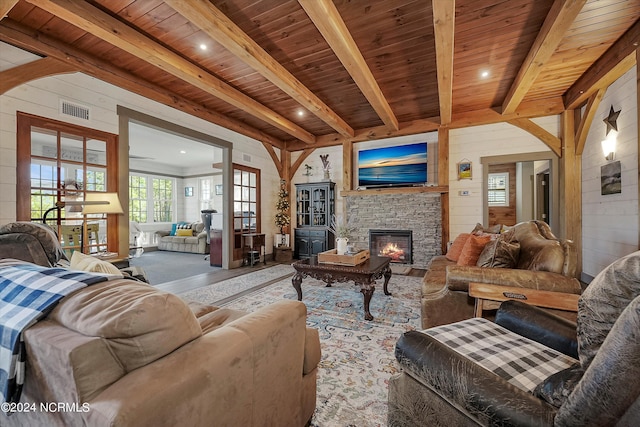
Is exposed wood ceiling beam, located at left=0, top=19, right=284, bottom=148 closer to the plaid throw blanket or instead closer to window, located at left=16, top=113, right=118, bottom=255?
window, located at left=16, top=113, right=118, bottom=255

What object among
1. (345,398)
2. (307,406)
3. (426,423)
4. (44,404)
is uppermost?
A: (44,404)

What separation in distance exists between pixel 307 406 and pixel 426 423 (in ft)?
1.89

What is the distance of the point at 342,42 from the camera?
247 cm

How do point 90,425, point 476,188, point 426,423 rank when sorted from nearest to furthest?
point 90,425 < point 426,423 < point 476,188

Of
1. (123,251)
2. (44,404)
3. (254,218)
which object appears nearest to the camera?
(44,404)

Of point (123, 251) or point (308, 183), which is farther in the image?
point (308, 183)

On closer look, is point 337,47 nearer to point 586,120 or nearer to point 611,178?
point 611,178

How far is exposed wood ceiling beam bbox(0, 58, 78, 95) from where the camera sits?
2.54 metres

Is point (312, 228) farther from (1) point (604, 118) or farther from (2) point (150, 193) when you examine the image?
(2) point (150, 193)

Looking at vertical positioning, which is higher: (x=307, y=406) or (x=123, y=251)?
(x=123, y=251)

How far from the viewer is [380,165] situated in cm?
551

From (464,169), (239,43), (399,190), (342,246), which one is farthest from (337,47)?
(464,169)

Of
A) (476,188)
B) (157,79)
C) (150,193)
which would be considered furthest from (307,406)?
(150,193)

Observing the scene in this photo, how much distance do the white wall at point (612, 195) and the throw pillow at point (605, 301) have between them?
334 centimetres
